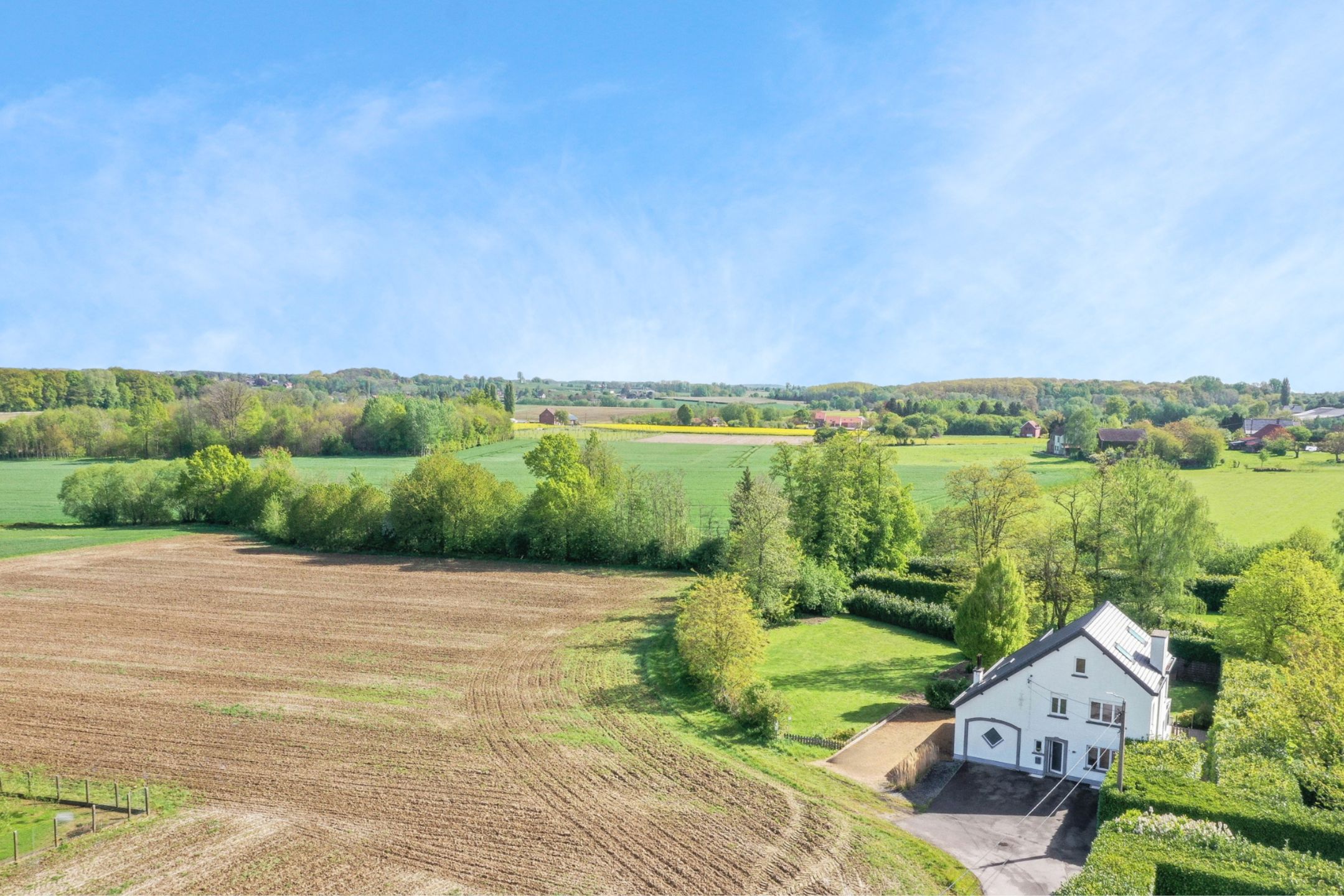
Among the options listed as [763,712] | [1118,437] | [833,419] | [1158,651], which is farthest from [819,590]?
[833,419]

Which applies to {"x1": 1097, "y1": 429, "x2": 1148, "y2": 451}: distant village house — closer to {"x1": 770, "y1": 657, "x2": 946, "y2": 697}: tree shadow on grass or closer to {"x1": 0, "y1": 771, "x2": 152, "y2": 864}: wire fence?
{"x1": 770, "y1": 657, "x2": 946, "y2": 697}: tree shadow on grass

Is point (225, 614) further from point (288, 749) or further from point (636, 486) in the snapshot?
point (636, 486)

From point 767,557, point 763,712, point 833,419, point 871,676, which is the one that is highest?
point 833,419

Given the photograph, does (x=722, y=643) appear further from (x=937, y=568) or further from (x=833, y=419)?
(x=833, y=419)

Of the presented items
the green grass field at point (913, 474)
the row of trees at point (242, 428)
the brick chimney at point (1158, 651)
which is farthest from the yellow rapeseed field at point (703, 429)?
the brick chimney at point (1158, 651)

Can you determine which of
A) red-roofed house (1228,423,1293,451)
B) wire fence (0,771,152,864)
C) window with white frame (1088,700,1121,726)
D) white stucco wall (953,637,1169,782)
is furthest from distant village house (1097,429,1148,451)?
wire fence (0,771,152,864)
